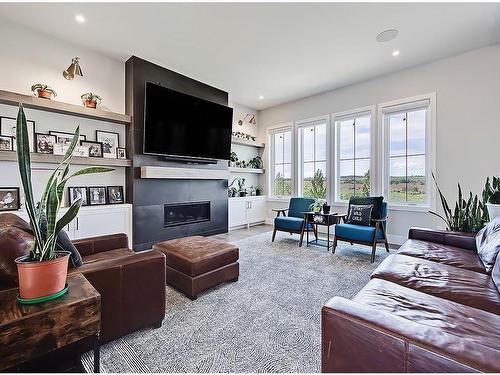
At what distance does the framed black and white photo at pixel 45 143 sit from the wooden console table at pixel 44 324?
2767 mm

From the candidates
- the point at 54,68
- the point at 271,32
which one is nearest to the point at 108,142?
the point at 54,68

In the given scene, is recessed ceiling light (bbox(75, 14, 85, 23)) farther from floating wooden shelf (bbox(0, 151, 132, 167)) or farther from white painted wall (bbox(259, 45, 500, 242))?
white painted wall (bbox(259, 45, 500, 242))

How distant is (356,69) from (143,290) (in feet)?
14.7

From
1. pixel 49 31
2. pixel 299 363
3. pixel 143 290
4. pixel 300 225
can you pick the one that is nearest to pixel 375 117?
pixel 300 225

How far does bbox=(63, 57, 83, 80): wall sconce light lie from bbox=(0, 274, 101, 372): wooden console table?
10.5 ft

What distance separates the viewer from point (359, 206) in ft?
12.9

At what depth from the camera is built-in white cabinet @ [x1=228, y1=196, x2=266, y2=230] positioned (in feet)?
18.1

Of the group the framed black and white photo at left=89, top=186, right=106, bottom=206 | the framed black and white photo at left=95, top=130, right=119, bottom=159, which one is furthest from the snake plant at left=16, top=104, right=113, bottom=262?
the framed black and white photo at left=95, top=130, right=119, bottom=159

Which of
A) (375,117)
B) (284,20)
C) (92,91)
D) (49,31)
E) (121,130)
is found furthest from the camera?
(375,117)

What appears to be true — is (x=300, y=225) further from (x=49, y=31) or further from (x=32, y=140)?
(x=49, y=31)

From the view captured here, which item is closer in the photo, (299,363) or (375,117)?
(299,363)

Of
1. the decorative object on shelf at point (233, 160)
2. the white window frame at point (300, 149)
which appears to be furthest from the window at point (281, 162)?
the decorative object on shelf at point (233, 160)

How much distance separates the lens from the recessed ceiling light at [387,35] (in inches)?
121

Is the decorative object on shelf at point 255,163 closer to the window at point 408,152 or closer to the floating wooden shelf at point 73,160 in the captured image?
the window at point 408,152
